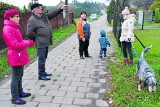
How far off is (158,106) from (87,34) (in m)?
4.48

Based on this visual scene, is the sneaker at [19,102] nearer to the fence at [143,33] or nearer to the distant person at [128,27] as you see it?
the distant person at [128,27]

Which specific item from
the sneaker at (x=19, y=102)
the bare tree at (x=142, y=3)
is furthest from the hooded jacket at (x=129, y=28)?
the bare tree at (x=142, y=3)

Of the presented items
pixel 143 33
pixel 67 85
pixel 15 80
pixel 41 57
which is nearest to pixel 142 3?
pixel 143 33

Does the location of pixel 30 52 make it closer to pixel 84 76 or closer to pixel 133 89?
pixel 84 76

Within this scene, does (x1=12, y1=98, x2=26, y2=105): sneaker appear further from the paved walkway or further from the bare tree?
the bare tree

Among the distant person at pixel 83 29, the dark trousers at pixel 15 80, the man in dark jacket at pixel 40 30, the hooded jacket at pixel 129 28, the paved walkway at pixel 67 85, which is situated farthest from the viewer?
the distant person at pixel 83 29

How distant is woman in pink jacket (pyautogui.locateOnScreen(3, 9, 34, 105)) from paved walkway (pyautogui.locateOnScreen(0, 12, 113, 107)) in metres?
0.37

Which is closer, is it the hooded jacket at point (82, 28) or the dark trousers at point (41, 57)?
the dark trousers at point (41, 57)

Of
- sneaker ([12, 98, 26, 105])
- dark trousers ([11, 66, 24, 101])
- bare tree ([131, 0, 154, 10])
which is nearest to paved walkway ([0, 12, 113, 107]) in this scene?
sneaker ([12, 98, 26, 105])

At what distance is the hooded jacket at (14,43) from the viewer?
412 centimetres


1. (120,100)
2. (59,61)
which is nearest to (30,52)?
(59,61)

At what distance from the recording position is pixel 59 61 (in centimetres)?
820

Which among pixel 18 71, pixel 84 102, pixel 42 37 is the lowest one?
pixel 84 102

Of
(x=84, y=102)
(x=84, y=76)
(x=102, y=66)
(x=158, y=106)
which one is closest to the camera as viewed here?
(x=158, y=106)
